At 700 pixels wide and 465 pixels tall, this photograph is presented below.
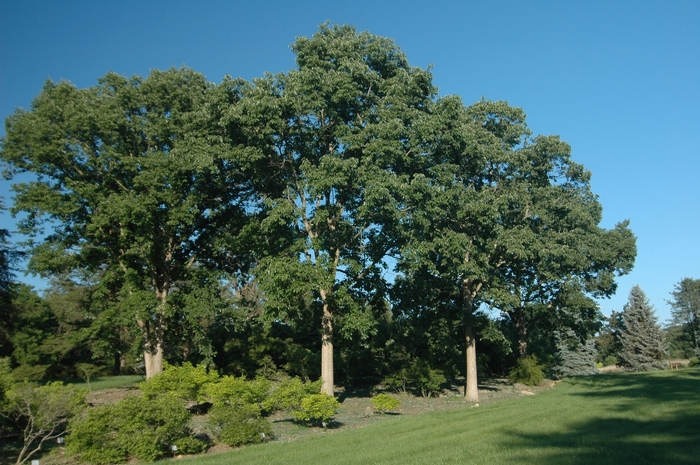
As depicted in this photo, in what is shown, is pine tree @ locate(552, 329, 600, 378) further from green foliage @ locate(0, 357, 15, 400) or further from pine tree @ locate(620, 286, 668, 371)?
green foliage @ locate(0, 357, 15, 400)

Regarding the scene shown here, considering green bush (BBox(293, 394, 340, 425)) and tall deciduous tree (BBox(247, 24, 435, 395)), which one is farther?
tall deciduous tree (BBox(247, 24, 435, 395))

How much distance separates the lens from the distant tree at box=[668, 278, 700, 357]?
67.2 m

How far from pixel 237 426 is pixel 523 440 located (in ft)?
21.3

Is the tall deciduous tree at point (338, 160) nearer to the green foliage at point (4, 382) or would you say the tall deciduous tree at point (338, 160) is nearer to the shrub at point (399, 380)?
the shrub at point (399, 380)

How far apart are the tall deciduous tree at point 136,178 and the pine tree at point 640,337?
4375 cm

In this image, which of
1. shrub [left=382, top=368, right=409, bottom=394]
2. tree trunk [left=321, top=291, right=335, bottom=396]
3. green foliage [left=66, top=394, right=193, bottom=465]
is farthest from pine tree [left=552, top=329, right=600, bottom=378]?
green foliage [left=66, top=394, right=193, bottom=465]

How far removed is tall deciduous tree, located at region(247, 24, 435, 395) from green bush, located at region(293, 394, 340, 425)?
366 cm

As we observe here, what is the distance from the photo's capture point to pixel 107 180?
68.5ft

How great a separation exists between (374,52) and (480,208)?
7.59 metres

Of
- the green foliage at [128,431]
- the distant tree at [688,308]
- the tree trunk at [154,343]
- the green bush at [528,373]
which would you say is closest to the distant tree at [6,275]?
the tree trunk at [154,343]

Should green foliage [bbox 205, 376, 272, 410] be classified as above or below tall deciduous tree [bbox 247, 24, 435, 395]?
below

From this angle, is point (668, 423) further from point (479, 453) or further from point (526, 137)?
point (526, 137)

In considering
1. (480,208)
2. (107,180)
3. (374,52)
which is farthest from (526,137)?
(107,180)

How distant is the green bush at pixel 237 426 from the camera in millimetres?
12484
